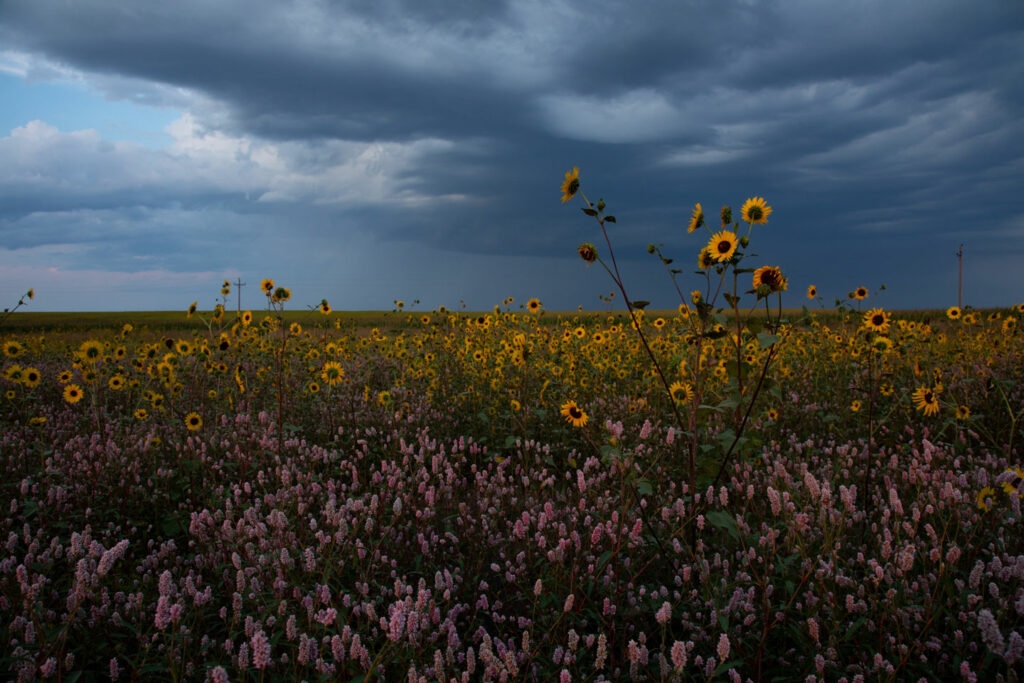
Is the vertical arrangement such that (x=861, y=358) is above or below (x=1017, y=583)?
above

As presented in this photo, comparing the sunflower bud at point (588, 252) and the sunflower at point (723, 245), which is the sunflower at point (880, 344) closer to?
the sunflower at point (723, 245)

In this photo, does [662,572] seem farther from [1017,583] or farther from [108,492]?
[108,492]

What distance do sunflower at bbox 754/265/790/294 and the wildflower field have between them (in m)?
0.02

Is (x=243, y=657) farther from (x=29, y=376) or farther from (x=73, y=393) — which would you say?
(x=29, y=376)

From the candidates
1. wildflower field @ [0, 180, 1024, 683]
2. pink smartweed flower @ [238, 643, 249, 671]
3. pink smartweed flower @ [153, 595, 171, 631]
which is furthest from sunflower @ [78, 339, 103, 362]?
pink smartweed flower @ [238, 643, 249, 671]

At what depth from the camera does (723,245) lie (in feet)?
9.96

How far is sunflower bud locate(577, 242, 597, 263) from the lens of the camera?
3080 mm

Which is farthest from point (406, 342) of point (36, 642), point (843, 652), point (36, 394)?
point (843, 652)

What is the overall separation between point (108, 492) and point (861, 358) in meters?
7.94

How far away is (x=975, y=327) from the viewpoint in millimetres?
12461

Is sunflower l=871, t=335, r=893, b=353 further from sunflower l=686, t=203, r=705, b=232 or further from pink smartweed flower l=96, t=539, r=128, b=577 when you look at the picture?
pink smartweed flower l=96, t=539, r=128, b=577

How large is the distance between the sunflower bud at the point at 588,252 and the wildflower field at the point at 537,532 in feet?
0.04

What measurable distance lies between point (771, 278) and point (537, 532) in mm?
1876

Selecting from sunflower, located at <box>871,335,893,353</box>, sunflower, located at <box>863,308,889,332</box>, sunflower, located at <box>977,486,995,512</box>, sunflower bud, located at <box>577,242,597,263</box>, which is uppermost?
sunflower bud, located at <box>577,242,597,263</box>
